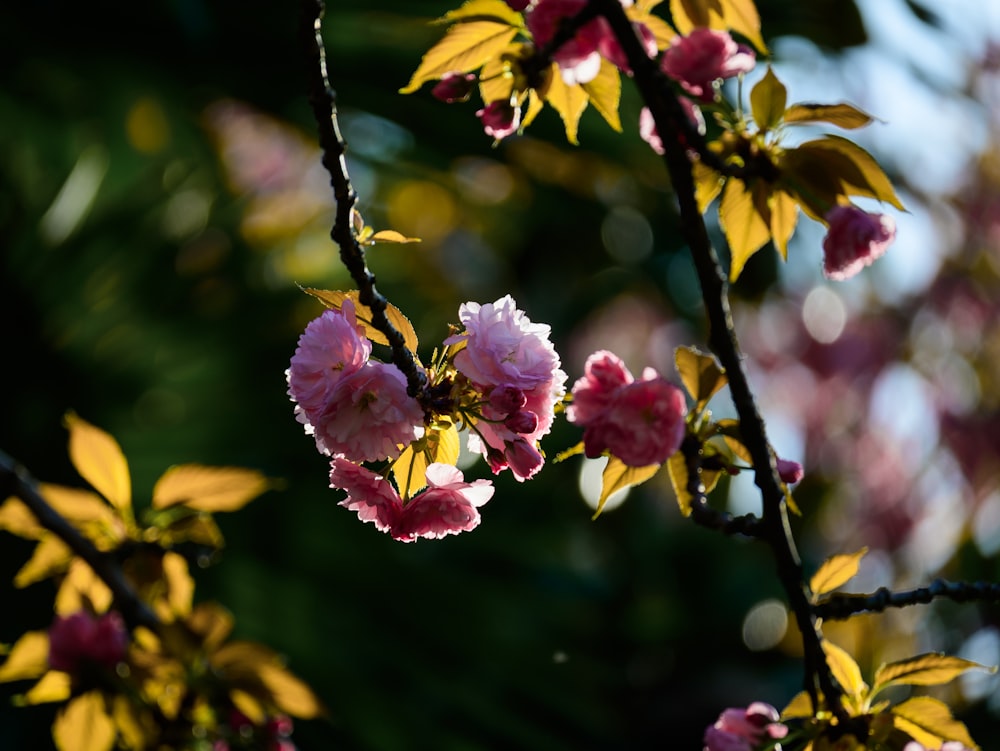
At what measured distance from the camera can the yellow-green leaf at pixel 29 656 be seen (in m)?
0.57

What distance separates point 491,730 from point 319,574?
381mm

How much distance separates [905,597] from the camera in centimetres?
38

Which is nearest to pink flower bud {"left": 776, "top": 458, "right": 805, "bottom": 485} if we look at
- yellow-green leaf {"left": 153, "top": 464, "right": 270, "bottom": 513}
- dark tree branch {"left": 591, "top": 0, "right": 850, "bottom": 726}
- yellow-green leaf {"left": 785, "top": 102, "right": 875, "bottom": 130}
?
dark tree branch {"left": 591, "top": 0, "right": 850, "bottom": 726}

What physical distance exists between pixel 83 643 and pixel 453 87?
1.23ft

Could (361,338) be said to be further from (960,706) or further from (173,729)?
(960,706)

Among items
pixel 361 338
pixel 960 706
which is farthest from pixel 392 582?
pixel 361 338

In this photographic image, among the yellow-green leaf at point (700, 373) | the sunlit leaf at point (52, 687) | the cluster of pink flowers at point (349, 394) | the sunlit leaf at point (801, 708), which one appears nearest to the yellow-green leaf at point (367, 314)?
the cluster of pink flowers at point (349, 394)

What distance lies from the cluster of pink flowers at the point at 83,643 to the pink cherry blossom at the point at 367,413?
283mm

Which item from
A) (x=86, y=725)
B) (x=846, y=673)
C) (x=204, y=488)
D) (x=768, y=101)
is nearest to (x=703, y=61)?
(x=768, y=101)

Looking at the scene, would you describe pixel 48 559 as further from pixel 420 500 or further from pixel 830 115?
pixel 830 115

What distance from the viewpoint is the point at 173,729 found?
55cm

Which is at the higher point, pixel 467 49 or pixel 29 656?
pixel 467 49

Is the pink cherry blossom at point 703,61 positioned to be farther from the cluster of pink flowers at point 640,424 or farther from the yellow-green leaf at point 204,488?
the yellow-green leaf at point 204,488

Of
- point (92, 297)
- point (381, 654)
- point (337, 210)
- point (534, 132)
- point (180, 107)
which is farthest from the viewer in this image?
point (92, 297)
